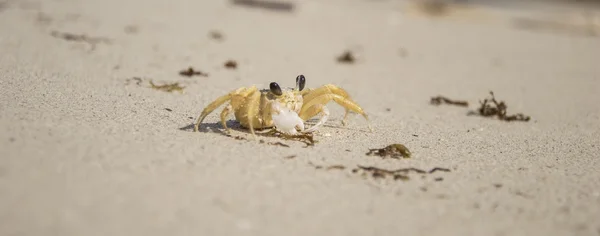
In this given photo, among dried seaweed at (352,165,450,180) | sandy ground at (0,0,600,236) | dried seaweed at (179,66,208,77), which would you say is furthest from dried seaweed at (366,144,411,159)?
dried seaweed at (179,66,208,77)

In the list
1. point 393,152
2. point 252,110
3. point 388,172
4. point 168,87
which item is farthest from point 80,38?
point 388,172

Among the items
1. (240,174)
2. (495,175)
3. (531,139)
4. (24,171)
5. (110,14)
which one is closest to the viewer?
(24,171)

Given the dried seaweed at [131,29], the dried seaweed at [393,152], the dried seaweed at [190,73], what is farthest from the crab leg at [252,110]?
the dried seaweed at [131,29]

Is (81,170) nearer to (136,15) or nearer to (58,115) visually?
(58,115)

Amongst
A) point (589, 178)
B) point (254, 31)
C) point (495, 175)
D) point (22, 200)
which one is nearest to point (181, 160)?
point (22, 200)

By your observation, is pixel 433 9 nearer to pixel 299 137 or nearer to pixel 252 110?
pixel 299 137

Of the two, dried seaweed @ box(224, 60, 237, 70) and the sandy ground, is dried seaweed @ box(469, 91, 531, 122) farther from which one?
dried seaweed @ box(224, 60, 237, 70)
